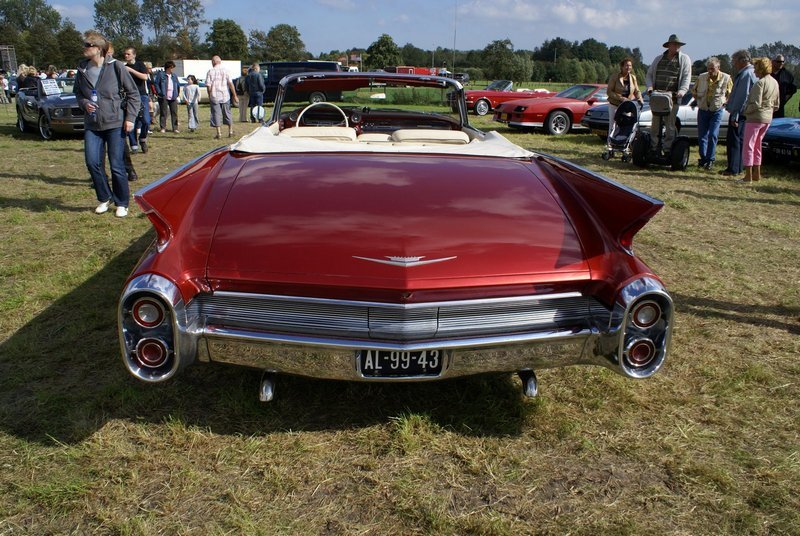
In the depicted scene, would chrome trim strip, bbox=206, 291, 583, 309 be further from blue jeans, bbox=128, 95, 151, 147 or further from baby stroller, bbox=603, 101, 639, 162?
blue jeans, bbox=128, 95, 151, 147

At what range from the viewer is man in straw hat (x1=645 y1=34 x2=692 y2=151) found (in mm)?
9289

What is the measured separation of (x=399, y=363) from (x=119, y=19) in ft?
377

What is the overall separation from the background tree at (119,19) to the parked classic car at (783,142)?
10638 centimetres

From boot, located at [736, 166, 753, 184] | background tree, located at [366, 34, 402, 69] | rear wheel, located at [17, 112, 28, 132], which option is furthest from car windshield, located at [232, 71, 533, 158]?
background tree, located at [366, 34, 402, 69]

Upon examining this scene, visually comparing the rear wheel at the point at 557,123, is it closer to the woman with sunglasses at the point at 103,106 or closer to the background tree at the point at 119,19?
the woman with sunglasses at the point at 103,106

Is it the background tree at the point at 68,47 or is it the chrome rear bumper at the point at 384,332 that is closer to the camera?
the chrome rear bumper at the point at 384,332

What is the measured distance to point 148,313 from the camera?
221cm

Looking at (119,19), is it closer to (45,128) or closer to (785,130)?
(45,128)

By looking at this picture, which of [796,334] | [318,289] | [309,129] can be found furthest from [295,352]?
[796,334]

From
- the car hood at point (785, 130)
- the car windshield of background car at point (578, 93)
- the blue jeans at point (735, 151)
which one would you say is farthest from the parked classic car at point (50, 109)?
the car hood at point (785, 130)

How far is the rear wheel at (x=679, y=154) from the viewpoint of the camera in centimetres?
952

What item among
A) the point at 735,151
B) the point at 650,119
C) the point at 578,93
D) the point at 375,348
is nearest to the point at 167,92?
the point at 578,93

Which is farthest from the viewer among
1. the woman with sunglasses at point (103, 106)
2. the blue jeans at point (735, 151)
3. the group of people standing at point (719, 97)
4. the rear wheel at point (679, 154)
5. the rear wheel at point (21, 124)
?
the rear wheel at point (21, 124)

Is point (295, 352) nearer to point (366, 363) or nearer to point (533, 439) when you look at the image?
point (366, 363)
